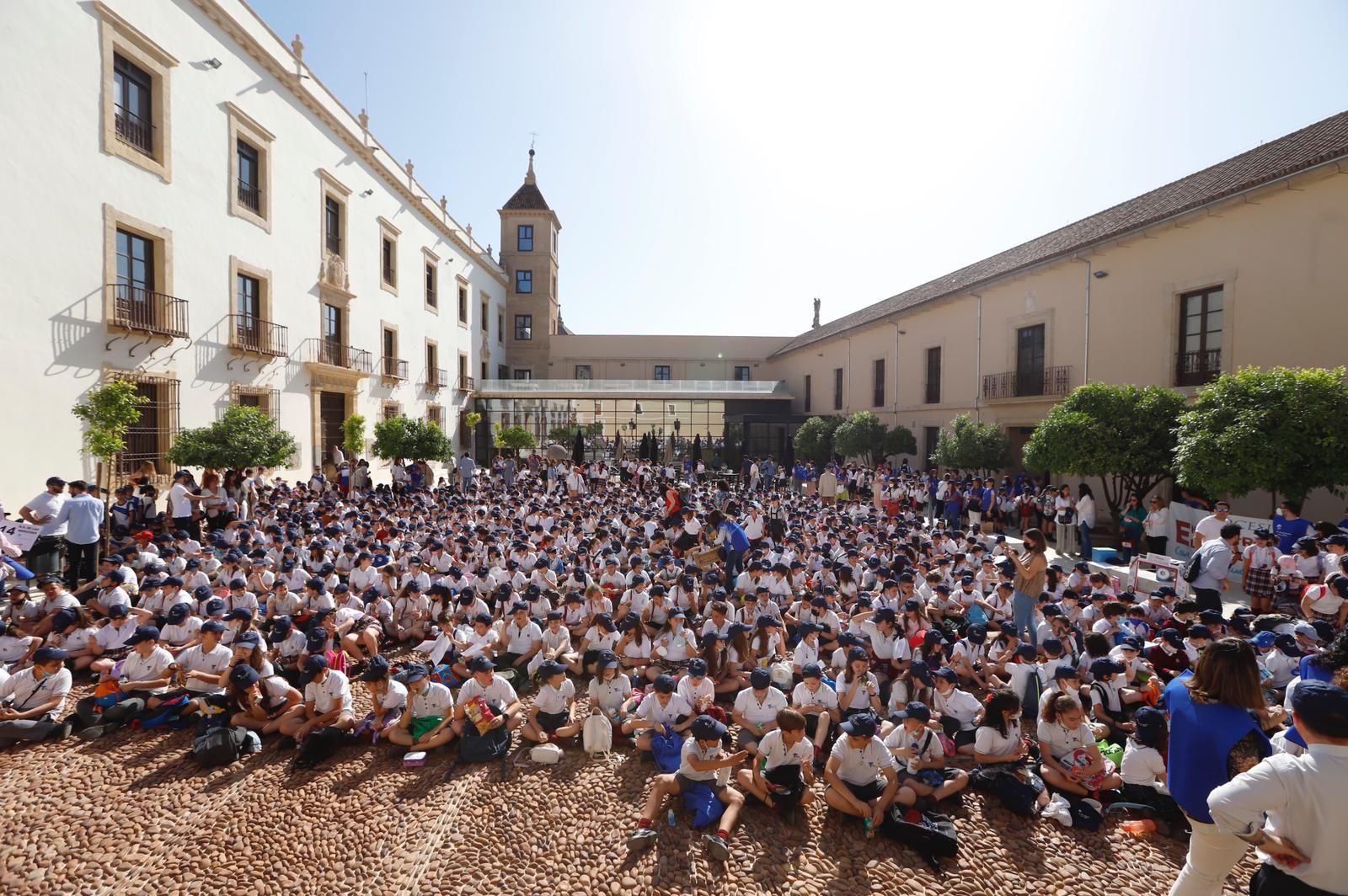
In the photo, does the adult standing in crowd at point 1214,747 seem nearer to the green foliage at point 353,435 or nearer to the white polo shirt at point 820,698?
the white polo shirt at point 820,698

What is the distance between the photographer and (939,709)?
21.0 feet

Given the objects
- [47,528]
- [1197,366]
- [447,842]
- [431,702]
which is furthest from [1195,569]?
[47,528]

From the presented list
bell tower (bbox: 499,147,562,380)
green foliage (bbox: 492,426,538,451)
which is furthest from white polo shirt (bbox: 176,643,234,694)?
bell tower (bbox: 499,147,562,380)

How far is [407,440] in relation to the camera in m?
22.2

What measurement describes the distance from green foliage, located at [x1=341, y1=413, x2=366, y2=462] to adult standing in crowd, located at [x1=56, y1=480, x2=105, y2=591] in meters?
11.6

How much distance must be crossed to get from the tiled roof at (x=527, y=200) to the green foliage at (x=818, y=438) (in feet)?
80.2

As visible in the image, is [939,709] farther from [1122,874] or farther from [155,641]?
[155,641]

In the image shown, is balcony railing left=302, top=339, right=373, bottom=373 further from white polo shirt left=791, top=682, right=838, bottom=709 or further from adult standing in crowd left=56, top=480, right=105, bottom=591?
white polo shirt left=791, top=682, right=838, bottom=709

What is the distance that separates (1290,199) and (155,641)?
2141 cm

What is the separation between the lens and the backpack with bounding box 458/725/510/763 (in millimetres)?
6227

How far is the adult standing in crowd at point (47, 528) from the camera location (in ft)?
31.5

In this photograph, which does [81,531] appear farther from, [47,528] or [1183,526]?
[1183,526]

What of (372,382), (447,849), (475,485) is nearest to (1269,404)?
(447,849)

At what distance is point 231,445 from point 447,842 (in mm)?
12232
